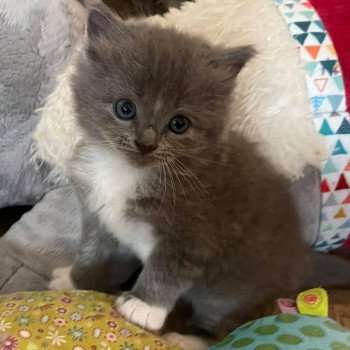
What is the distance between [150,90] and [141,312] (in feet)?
1.29

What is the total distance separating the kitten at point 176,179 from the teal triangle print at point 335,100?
0.22 metres

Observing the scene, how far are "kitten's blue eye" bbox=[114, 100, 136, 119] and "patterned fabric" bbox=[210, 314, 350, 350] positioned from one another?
41 cm

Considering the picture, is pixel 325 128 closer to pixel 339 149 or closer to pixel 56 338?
pixel 339 149

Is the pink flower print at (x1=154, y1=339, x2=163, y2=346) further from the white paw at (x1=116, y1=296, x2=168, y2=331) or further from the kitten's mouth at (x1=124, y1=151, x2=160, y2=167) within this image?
the kitten's mouth at (x1=124, y1=151, x2=160, y2=167)

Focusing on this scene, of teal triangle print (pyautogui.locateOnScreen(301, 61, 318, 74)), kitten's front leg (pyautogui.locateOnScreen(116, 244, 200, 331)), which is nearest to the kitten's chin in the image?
kitten's front leg (pyautogui.locateOnScreen(116, 244, 200, 331))

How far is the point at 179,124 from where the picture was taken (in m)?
0.95

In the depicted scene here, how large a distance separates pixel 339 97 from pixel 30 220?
74 centimetres

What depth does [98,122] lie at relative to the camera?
3.16 feet

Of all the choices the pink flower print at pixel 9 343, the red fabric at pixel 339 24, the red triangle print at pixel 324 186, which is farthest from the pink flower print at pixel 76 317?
the red fabric at pixel 339 24

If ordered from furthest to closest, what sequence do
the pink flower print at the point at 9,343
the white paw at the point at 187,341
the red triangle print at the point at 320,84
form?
1. the red triangle print at the point at 320,84
2. the white paw at the point at 187,341
3. the pink flower print at the point at 9,343

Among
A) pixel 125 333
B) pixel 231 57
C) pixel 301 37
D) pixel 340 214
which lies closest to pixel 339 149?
pixel 340 214

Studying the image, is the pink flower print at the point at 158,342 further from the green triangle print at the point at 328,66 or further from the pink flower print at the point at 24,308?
the green triangle print at the point at 328,66

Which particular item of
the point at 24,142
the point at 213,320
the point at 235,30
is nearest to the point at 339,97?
the point at 235,30

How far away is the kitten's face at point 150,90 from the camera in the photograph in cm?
92
